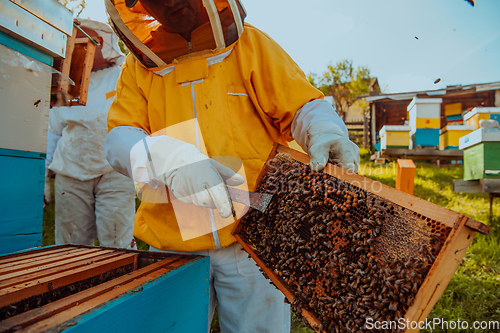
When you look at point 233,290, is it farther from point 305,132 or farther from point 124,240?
point 124,240

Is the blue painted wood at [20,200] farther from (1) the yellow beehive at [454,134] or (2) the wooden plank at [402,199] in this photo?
(1) the yellow beehive at [454,134]

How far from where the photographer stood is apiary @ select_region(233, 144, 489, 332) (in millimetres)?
1080

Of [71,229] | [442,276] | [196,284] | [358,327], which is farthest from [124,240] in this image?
[442,276]

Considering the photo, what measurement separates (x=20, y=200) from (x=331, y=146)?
2.15m

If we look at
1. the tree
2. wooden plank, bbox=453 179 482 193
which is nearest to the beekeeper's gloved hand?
wooden plank, bbox=453 179 482 193

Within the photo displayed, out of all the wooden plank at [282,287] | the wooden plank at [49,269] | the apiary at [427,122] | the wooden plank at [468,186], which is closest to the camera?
the wooden plank at [49,269]

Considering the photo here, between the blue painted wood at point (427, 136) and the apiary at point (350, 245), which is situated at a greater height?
the blue painted wood at point (427, 136)

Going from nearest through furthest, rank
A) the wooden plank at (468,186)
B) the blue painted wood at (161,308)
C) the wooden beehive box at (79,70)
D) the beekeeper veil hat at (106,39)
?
the blue painted wood at (161,308) < the wooden beehive box at (79,70) < the beekeeper veil hat at (106,39) < the wooden plank at (468,186)

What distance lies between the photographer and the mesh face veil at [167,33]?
1.84 metres

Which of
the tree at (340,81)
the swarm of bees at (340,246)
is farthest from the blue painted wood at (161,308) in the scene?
the tree at (340,81)

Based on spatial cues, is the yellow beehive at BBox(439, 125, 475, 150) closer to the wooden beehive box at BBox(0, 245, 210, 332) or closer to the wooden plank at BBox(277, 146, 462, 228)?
the wooden plank at BBox(277, 146, 462, 228)

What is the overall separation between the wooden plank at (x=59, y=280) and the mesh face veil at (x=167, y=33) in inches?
51.9

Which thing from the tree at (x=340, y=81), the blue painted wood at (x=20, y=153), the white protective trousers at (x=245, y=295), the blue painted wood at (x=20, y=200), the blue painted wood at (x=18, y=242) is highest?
the tree at (x=340, y=81)

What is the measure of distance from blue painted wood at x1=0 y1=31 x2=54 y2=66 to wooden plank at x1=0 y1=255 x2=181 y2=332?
180 centimetres
